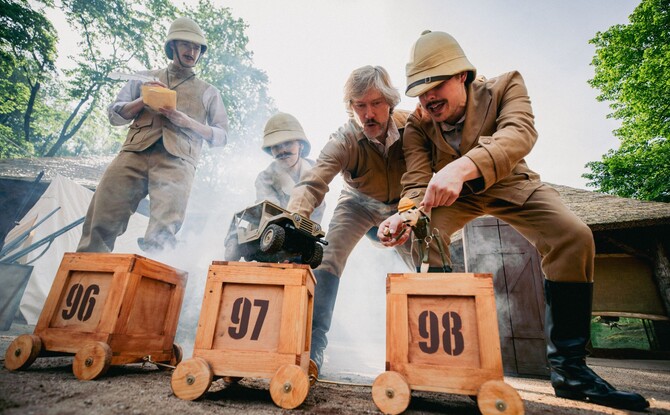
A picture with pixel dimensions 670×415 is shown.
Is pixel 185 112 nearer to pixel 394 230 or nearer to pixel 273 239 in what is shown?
pixel 273 239

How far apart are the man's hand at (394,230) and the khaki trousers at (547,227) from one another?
0.28m

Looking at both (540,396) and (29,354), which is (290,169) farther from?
(540,396)

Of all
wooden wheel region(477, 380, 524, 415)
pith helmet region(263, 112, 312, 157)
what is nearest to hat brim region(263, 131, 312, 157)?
pith helmet region(263, 112, 312, 157)

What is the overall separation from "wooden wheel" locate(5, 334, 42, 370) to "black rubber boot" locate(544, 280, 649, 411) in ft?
9.25

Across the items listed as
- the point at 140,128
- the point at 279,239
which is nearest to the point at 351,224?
the point at 279,239

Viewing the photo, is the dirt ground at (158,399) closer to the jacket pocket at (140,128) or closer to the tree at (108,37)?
the jacket pocket at (140,128)

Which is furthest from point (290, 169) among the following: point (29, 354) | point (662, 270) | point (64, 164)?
point (64, 164)

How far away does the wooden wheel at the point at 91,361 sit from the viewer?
55.6 inches

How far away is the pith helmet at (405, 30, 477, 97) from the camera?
6.57 feet

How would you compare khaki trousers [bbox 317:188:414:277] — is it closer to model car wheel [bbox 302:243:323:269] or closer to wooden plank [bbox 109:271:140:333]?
model car wheel [bbox 302:243:323:269]

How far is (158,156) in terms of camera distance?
2.86 meters

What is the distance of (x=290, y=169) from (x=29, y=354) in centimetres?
332

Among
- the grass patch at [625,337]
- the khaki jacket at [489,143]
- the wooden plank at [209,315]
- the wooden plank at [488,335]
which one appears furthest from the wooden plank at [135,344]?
the grass patch at [625,337]

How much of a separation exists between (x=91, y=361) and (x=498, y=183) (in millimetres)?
2578
